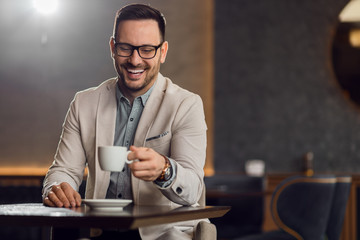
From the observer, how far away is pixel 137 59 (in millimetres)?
1948

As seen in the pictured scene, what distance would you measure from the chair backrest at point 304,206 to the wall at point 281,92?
7.81ft

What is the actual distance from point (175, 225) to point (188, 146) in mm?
262

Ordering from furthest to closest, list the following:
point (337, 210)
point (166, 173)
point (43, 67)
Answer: point (43, 67) → point (337, 210) → point (166, 173)

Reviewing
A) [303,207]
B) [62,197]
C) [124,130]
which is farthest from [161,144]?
[303,207]

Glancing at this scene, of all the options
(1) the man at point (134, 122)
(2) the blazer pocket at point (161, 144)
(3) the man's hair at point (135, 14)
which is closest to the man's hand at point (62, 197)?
(1) the man at point (134, 122)

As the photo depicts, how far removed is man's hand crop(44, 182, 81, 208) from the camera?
164 centimetres

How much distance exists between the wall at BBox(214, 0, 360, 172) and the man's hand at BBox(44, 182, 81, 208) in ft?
13.1

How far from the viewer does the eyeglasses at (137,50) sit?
1.96 meters

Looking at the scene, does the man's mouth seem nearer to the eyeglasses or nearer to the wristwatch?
the eyeglasses

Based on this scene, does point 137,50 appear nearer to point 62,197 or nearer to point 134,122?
point 134,122

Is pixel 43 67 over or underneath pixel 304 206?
over

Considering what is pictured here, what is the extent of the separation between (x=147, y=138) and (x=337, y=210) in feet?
5.86

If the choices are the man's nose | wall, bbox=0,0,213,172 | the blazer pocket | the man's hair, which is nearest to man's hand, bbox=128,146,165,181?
the blazer pocket

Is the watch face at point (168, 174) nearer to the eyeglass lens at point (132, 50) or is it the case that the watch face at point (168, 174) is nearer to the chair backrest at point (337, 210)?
the eyeglass lens at point (132, 50)
